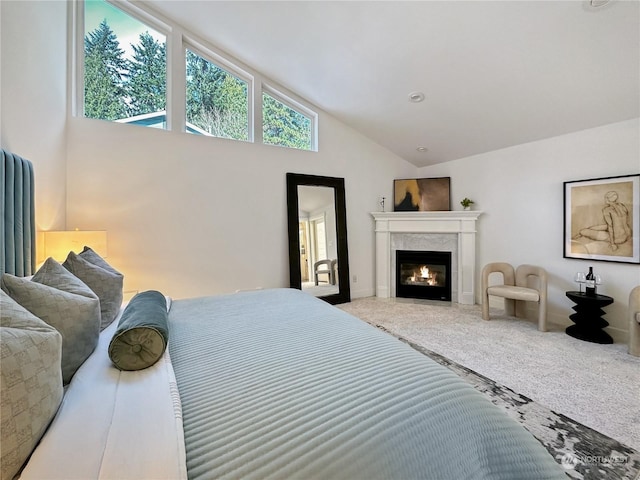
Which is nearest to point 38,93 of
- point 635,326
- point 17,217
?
point 17,217

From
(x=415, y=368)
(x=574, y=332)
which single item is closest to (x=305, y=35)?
(x=415, y=368)

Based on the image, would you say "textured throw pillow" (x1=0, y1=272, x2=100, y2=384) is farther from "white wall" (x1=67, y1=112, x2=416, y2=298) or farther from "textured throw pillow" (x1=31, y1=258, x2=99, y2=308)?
"white wall" (x1=67, y1=112, x2=416, y2=298)

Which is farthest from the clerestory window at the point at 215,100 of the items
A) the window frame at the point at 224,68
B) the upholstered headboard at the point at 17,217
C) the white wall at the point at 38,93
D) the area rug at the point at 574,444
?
the area rug at the point at 574,444

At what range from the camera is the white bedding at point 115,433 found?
56 cm

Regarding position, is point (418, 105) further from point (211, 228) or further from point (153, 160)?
point (153, 160)

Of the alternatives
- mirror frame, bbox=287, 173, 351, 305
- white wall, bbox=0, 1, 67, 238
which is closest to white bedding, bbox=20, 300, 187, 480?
white wall, bbox=0, 1, 67, 238

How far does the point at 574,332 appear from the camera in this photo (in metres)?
2.88

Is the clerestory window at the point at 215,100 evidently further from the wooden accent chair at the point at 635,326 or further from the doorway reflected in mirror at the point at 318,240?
the wooden accent chair at the point at 635,326

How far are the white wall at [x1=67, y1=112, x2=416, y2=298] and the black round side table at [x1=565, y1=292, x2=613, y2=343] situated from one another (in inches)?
130

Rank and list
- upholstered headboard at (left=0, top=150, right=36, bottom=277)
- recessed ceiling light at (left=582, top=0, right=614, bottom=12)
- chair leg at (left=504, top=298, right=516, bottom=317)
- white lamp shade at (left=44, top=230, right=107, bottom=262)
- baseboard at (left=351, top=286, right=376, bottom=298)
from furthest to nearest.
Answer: baseboard at (left=351, top=286, right=376, bottom=298), chair leg at (left=504, top=298, right=516, bottom=317), white lamp shade at (left=44, top=230, right=107, bottom=262), recessed ceiling light at (left=582, top=0, right=614, bottom=12), upholstered headboard at (left=0, top=150, right=36, bottom=277)

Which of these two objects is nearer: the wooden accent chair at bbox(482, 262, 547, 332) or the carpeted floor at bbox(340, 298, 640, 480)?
the carpeted floor at bbox(340, 298, 640, 480)

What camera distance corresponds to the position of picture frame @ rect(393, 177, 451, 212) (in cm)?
453

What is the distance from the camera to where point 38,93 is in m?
2.16

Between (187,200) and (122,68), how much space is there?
1.60 meters
